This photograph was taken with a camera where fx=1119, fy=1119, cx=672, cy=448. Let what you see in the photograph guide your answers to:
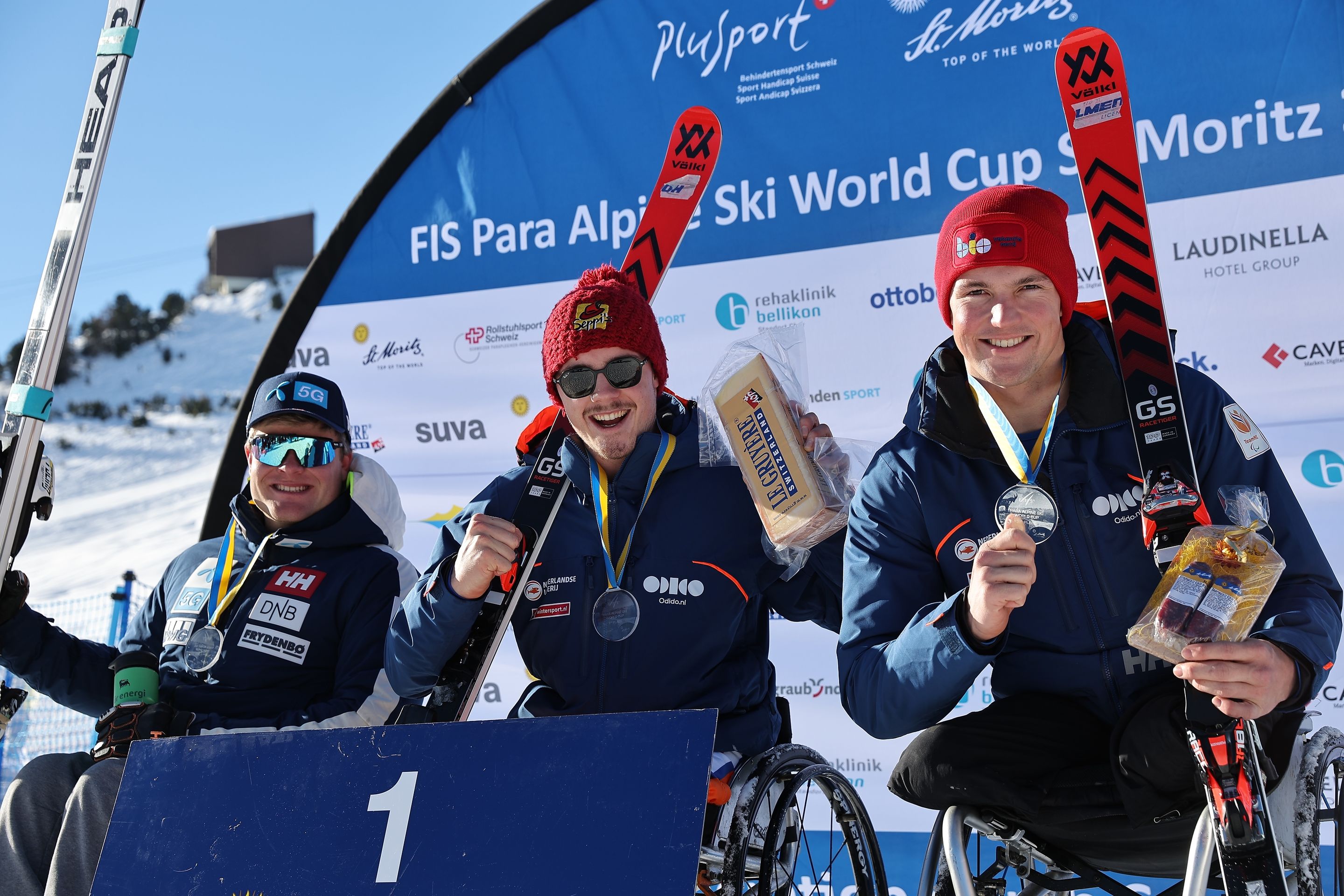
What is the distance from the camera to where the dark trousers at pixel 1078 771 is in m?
1.78

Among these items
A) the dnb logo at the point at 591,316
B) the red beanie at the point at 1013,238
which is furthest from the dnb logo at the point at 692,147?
the red beanie at the point at 1013,238

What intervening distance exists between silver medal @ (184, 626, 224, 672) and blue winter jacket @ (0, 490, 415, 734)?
0.03 meters

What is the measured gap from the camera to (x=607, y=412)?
2541mm

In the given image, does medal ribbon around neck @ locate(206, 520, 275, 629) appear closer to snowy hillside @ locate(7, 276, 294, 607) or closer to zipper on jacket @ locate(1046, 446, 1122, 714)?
zipper on jacket @ locate(1046, 446, 1122, 714)

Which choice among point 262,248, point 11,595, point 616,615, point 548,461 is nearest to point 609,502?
point 548,461

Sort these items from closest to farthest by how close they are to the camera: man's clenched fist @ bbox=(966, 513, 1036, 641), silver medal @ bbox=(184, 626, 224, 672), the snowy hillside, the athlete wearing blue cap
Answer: man's clenched fist @ bbox=(966, 513, 1036, 641) < the athlete wearing blue cap < silver medal @ bbox=(184, 626, 224, 672) < the snowy hillside

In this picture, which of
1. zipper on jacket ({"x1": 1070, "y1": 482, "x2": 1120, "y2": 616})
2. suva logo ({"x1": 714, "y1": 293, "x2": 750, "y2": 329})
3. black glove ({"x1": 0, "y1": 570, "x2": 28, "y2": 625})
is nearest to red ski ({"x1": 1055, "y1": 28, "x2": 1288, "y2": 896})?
zipper on jacket ({"x1": 1070, "y1": 482, "x2": 1120, "y2": 616})

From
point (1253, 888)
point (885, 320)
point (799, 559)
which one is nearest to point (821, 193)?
point (885, 320)

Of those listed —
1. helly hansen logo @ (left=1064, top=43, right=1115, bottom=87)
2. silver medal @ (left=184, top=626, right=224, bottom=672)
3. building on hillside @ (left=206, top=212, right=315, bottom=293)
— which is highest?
building on hillside @ (left=206, top=212, right=315, bottom=293)

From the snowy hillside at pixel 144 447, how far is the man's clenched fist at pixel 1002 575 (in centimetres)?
1939

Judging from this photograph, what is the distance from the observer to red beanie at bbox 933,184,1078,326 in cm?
207

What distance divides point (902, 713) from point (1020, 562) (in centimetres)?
38

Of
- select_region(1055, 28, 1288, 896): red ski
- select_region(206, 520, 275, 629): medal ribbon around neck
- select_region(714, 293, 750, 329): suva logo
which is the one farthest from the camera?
select_region(714, 293, 750, 329): suva logo

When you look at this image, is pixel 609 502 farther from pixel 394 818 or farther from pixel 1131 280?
pixel 1131 280
